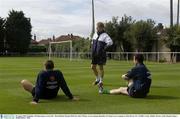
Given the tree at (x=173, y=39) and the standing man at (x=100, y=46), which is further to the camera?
the tree at (x=173, y=39)

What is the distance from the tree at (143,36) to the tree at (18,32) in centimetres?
3814

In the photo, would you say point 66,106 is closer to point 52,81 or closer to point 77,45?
point 52,81

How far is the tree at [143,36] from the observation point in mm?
67438

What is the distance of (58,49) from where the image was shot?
255 feet

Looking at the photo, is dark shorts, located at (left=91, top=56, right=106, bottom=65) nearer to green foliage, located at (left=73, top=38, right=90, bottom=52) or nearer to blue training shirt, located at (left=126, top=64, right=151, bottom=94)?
blue training shirt, located at (left=126, top=64, right=151, bottom=94)

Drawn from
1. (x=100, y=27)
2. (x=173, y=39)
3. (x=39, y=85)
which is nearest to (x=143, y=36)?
(x=173, y=39)

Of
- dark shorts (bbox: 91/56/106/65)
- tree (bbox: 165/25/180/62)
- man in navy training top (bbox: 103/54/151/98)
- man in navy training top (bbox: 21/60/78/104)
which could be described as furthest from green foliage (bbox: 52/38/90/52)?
man in navy training top (bbox: 21/60/78/104)

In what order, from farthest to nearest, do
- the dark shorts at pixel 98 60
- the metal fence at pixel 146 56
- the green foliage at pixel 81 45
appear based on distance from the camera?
the green foliage at pixel 81 45, the metal fence at pixel 146 56, the dark shorts at pixel 98 60

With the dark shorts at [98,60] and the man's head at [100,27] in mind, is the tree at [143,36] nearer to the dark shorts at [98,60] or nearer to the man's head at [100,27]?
the dark shorts at [98,60]

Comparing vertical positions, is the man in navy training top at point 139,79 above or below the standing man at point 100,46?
below

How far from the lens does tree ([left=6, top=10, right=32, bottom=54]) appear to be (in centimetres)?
10169

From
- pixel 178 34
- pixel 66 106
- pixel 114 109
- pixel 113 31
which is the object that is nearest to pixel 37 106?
pixel 66 106

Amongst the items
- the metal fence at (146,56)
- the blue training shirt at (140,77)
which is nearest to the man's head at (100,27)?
the blue training shirt at (140,77)

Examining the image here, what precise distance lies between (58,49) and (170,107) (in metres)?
66.9
